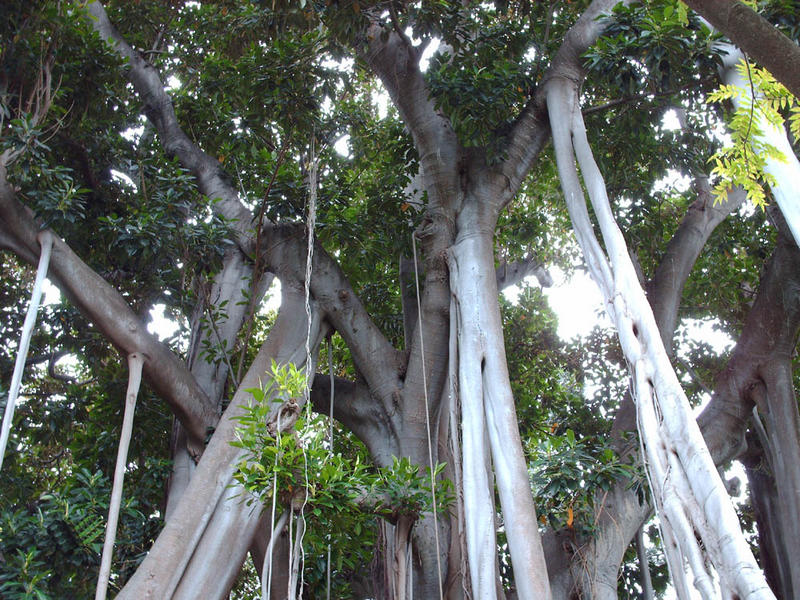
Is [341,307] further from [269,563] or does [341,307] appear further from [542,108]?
[269,563]

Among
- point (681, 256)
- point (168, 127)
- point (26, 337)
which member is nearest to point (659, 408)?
point (681, 256)

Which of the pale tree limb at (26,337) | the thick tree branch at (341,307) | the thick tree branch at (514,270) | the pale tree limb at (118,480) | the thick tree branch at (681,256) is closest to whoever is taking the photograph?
the pale tree limb at (118,480)

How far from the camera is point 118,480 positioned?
11.4ft

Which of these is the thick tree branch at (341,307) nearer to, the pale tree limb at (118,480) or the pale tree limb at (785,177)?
the pale tree limb at (118,480)

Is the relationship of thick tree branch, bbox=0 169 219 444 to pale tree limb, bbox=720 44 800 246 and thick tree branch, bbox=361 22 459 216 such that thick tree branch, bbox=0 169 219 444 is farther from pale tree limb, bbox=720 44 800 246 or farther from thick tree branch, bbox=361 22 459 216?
pale tree limb, bbox=720 44 800 246

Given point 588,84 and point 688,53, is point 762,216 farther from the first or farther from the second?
point 688,53

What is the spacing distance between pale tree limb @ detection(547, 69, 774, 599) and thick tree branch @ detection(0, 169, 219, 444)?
2.30 meters

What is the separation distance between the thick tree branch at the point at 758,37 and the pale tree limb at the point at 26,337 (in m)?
3.05

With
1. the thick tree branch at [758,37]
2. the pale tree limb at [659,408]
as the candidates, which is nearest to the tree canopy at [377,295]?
the pale tree limb at [659,408]

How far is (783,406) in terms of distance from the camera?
4500mm

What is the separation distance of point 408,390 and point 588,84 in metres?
2.78

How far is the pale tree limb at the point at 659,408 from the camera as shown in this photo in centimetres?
227

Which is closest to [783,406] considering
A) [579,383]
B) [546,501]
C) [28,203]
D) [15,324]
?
[546,501]

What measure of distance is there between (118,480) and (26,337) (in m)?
0.81
